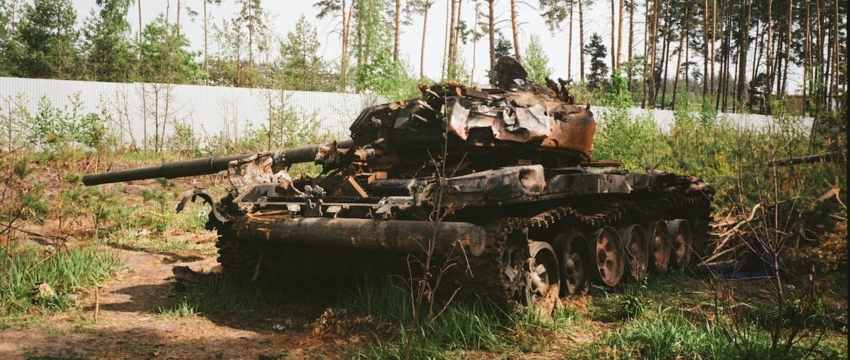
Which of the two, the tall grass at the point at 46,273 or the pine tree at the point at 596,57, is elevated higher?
the pine tree at the point at 596,57

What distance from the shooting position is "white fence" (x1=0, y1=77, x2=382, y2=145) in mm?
20609

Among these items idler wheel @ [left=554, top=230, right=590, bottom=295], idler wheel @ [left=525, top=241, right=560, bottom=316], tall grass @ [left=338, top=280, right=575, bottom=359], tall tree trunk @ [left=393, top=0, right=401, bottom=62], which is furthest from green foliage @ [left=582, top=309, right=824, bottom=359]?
tall tree trunk @ [left=393, top=0, right=401, bottom=62]

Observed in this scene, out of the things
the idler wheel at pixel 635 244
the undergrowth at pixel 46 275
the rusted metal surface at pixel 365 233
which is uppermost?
the rusted metal surface at pixel 365 233

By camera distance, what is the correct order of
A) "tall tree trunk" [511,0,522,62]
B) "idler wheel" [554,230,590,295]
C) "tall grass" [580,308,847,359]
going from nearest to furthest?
1. "tall grass" [580,308,847,359]
2. "idler wheel" [554,230,590,295]
3. "tall tree trunk" [511,0,522,62]

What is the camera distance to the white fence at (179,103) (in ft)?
67.6

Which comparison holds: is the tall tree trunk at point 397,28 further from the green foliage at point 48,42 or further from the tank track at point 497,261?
the tank track at point 497,261

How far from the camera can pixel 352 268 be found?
637 centimetres

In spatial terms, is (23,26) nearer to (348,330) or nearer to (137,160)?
(137,160)

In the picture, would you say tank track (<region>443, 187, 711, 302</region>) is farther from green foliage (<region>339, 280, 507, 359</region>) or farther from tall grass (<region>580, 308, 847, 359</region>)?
tall grass (<region>580, 308, 847, 359</region>)

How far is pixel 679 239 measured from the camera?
9000 mm

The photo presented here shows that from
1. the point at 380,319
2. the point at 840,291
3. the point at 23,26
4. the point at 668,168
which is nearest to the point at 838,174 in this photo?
the point at 840,291

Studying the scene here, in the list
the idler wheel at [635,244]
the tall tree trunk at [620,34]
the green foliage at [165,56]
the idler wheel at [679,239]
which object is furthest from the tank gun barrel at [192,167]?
the tall tree trunk at [620,34]

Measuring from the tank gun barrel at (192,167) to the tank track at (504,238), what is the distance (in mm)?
1631

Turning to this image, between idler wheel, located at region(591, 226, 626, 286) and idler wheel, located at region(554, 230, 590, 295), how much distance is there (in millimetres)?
205
